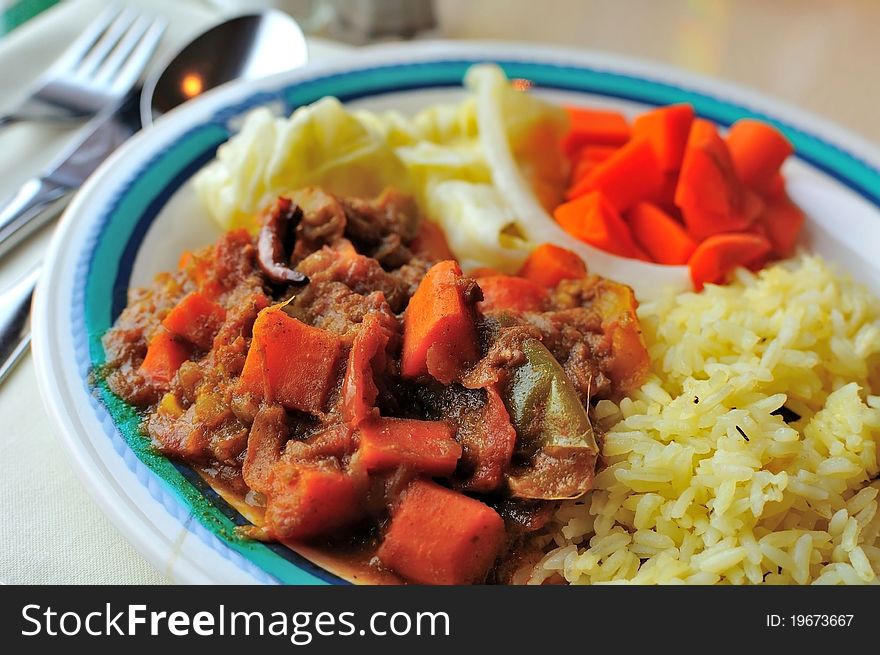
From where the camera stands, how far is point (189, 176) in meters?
3.07

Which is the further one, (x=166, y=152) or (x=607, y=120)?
(x=607, y=120)

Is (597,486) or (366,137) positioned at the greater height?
(366,137)

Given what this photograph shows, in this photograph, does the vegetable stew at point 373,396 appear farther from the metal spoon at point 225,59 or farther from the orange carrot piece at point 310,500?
the metal spoon at point 225,59

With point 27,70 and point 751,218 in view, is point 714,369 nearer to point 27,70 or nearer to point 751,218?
point 751,218

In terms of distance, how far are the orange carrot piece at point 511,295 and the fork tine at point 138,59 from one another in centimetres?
209

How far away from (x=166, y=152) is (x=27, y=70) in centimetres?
133

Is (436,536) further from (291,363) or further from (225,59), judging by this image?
(225,59)

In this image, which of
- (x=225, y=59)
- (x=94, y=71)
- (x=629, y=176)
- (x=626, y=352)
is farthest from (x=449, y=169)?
(x=94, y=71)

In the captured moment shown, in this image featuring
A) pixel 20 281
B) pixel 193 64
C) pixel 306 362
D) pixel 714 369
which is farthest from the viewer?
pixel 193 64

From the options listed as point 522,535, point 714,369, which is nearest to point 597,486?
point 522,535

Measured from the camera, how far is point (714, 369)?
2.37 m

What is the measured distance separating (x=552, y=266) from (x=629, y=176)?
55 centimetres

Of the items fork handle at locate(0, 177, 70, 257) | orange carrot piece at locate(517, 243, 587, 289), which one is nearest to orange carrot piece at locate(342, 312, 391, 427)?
orange carrot piece at locate(517, 243, 587, 289)

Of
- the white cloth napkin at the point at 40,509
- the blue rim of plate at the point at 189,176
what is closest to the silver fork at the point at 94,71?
the white cloth napkin at the point at 40,509
